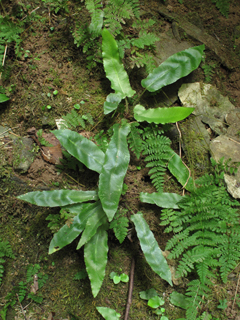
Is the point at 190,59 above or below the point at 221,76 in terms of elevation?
above

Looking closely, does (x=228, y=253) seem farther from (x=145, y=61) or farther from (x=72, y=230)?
(x=145, y=61)

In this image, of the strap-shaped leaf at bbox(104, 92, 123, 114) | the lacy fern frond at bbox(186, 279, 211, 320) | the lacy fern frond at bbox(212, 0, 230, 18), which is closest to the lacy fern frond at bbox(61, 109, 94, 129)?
the strap-shaped leaf at bbox(104, 92, 123, 114)

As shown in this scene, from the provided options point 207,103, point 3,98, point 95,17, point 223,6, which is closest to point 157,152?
point 207,103

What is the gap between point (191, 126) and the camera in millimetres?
3049

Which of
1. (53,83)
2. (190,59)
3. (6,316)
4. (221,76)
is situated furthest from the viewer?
(221,76)

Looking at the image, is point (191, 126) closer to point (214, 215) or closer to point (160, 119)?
point (160, 119)

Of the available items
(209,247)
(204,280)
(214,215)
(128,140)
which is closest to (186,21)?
(128,140)

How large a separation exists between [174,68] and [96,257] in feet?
7.39

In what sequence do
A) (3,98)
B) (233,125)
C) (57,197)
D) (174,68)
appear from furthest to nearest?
(233,125) < (3,98) < (174,68) < (57,197)

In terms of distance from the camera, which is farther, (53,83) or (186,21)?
(186,21)

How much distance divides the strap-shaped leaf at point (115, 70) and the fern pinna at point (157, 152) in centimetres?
52

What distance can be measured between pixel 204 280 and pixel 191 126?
173 centimetres

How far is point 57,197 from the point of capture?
261 cm

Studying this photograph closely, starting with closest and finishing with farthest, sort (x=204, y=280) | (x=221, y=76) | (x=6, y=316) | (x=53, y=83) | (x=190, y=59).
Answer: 1. (x=204, y=280)
2. (x=6, y=316)
3. (x=190, y=59)
4. (x=53, y=83)
5. (x=221, y=76)
